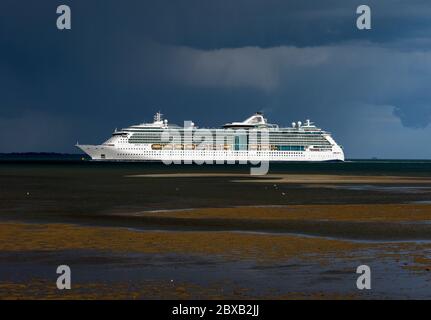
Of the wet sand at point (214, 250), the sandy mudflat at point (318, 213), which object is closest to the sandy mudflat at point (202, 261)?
the wet sand at point (214, 250)

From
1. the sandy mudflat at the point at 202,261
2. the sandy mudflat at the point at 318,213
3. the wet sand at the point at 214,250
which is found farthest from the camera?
the sandy mudflat at the point at 318,213

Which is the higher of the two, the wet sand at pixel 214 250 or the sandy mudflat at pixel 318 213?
the sandy mudflat at pixel 318 213

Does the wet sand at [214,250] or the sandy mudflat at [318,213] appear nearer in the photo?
the wet sand at [214,250]

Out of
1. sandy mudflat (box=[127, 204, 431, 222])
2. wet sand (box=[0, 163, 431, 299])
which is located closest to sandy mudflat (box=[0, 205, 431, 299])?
wet sand (box=[0, 163, 431, 299])

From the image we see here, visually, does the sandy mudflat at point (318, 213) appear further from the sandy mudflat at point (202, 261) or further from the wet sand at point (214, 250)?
the sandy mudflat at point (202, 261)

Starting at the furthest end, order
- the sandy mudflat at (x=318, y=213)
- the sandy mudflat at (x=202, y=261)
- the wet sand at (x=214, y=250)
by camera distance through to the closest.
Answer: the sandy mudflat at (x=318, y=213), the wet sand at (x=214, y=250), the sandy mudflat at (x=202, y=261)

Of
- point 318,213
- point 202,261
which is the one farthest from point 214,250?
point 318,213

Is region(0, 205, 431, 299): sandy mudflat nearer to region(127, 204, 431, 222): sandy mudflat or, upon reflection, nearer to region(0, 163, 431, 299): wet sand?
region(0, 163, 431, 299): wet sand

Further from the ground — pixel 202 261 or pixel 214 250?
pixel 214 250


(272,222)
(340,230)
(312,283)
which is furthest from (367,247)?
(272,222)

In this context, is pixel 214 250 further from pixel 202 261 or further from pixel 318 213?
pixel 318 213

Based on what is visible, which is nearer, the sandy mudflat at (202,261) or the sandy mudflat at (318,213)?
the sandy mudflat at (202,261)
